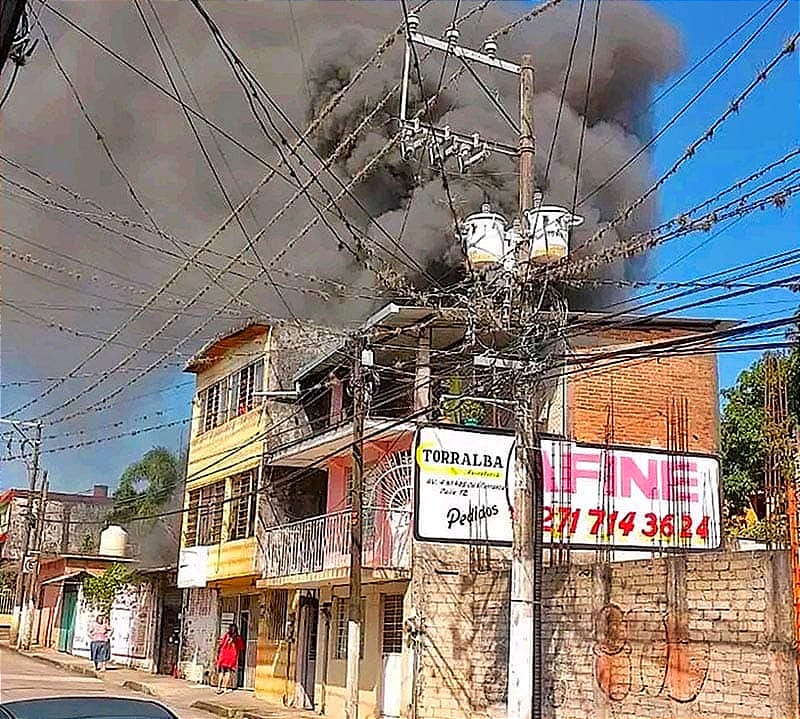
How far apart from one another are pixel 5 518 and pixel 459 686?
59.1 m

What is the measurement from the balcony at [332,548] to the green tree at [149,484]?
34612 millimetres

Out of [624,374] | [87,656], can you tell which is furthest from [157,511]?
[624,374]

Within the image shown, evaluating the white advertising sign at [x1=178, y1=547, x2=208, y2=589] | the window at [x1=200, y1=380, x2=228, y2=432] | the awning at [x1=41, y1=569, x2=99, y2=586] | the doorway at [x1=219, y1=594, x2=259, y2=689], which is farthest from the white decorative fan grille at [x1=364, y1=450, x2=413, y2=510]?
the awning at [x1=41, y1=569, x2=99, y2=586]

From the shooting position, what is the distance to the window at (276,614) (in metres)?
27.2

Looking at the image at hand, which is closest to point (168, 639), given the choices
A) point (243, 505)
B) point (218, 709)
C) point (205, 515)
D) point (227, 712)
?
point (205, 515)

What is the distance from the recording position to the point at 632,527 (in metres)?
14.5

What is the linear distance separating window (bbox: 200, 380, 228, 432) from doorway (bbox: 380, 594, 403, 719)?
38.7 ft

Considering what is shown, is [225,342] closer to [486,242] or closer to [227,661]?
[227,661]

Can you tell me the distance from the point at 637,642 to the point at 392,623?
28.0ft

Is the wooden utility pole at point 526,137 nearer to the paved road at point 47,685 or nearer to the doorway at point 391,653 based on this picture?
the doorway at point 391,653

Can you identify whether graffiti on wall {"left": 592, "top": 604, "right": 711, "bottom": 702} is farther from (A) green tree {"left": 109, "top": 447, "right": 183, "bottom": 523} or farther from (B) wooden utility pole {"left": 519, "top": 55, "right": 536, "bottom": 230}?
(A) green tree {"left": 109, "top": 447, "right": 183, "bottom": 523}

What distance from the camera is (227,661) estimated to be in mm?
27859

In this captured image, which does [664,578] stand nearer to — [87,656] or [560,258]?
[560,258]

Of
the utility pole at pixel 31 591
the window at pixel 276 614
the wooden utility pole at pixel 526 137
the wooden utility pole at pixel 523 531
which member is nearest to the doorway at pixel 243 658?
the window at pixel 276 614
